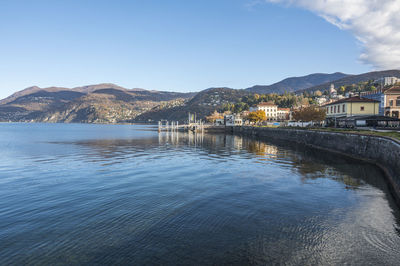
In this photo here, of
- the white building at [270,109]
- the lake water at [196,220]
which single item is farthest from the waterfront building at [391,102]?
the white building at [270,109]

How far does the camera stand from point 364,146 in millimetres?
34688

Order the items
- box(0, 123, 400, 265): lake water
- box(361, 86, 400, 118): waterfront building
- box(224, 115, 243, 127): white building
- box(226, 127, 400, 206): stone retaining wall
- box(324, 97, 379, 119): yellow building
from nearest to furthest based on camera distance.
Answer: box(0, 123, 400, 265): lake water, box(226, 127, 400, 206): stone retaining wall, box(361, 86, 400, 118): waterfront building, box(324, 97, 379, 119): yellow building, box(224, 115, 243, 127): white building

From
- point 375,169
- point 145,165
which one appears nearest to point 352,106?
point 375,169

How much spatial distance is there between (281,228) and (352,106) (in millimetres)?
63558

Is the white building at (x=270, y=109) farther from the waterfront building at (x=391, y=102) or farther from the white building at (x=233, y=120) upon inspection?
the waterfront building at (x=391, y=102)

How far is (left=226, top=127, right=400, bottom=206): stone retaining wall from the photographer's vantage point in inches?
873

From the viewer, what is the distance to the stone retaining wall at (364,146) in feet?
72.7

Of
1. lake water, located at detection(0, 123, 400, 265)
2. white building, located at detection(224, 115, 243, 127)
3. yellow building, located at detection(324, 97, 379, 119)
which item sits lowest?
lake water, located at detection(0, 123, 400, 265)

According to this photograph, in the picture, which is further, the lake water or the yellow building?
the yellow building

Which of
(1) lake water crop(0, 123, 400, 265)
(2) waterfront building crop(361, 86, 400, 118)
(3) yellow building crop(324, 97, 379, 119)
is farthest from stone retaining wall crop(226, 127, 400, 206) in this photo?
(2) waterfront building crop(361, 86, 400, 118)

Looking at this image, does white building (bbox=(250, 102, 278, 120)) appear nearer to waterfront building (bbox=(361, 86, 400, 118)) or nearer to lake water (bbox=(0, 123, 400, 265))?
waterfront building (bbox=(361, 86, 400, 118))

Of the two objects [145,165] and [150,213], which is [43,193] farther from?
[145,165]

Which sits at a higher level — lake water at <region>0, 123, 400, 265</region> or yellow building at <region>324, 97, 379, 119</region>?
yellow building at <region>324, 97, 379, 119</region>

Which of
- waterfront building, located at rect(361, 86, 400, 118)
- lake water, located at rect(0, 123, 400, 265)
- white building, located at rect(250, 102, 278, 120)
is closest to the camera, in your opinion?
lake water, located at rect(0, 123, 400, 265)
